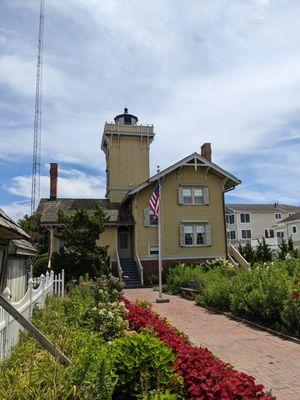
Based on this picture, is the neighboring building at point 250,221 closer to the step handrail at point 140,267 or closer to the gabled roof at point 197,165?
the gabled roof at point 197,165

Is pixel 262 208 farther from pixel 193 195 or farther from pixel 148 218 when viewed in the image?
pixel 148 218

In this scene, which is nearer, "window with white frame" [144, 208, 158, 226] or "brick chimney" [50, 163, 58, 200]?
"window with white frame" [144, 208, 158, 226]

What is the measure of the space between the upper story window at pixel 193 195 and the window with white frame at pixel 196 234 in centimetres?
170

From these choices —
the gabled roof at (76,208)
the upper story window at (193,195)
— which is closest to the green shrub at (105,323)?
the gabled roof at (76,208)

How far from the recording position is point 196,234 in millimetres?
28188

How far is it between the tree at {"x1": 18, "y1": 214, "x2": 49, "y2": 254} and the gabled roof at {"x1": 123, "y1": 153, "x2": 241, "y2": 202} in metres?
6.43

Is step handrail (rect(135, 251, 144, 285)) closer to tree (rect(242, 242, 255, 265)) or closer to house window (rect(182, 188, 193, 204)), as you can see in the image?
house window (rect(182, 188, 193, 204))

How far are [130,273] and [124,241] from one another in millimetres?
3300

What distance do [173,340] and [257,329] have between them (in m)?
5.44

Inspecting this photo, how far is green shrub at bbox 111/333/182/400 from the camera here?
4039 mm

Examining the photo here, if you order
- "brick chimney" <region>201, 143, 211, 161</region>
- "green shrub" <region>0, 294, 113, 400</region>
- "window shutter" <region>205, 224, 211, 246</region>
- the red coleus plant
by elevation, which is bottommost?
the red coleus plant

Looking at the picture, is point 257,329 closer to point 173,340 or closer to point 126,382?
point 173,340

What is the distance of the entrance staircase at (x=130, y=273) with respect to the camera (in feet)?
82.7

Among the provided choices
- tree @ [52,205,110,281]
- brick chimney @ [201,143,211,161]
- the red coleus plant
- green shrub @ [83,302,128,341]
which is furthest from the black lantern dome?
the red coleus plant
